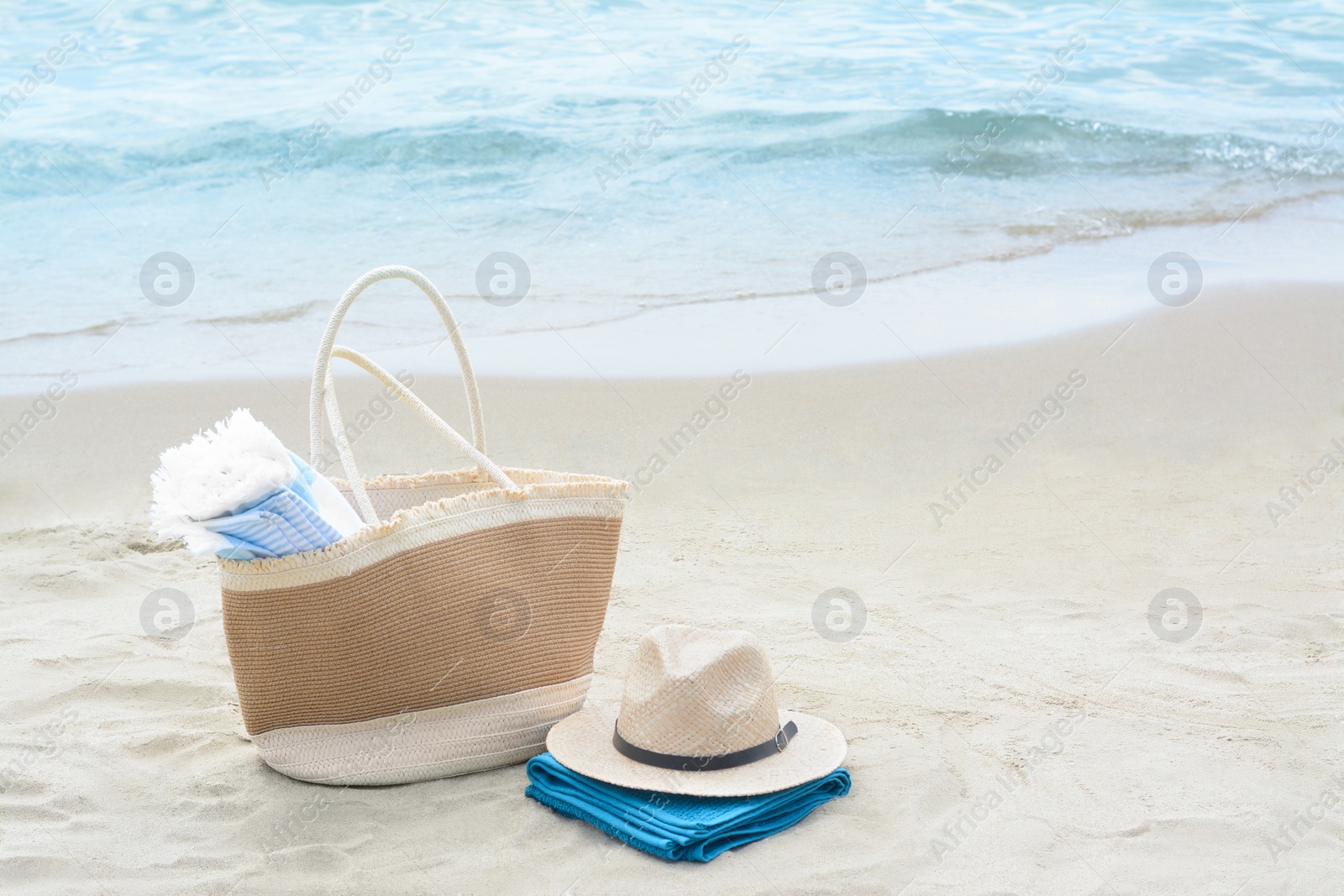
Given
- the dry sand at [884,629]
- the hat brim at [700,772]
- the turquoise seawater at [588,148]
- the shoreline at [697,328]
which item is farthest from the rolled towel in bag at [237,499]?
the turquoise seawater at [588,148]

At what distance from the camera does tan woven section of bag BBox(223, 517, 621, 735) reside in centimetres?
239

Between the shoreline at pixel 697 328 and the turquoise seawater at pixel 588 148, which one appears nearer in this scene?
the shoreline at pixel 697 328

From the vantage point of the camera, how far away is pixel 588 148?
1105cm

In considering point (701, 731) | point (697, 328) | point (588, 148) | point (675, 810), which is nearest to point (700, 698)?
point (701, 731)

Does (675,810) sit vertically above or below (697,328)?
above

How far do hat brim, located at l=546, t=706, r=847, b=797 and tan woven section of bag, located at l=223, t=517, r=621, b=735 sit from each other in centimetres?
18

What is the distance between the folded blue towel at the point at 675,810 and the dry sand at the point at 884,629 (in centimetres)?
4

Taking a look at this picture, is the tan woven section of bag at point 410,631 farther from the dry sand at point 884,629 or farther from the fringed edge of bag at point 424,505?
the dry sand at point 884,629

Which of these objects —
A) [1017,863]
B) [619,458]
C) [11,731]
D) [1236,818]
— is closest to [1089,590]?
[1236,818]

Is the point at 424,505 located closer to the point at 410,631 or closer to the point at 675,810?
the point at 410,631

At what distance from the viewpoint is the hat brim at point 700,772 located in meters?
2.29

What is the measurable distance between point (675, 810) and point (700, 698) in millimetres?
234

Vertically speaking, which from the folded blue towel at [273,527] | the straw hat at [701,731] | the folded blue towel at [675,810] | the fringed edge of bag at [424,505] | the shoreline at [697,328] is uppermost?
the folded blue towel at [273,527]

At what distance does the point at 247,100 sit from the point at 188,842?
11843mm
